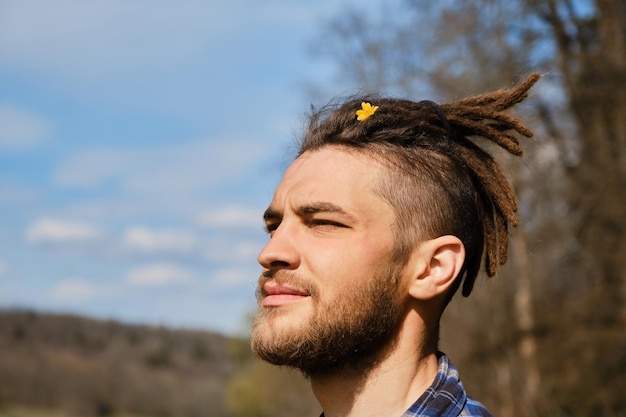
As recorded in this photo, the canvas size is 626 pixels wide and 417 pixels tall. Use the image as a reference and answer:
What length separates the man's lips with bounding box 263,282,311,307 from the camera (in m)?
2.65

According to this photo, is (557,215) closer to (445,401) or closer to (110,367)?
(445,401)

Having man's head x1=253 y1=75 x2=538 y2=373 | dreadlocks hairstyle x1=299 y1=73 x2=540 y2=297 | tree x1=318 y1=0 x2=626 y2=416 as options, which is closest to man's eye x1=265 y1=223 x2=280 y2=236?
man's head x1=253 y1=75 x2=538 y2=373

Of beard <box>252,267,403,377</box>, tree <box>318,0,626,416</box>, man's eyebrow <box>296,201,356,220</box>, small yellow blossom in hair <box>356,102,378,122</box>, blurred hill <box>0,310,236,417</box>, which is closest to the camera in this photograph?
beard <box>252,267,403,377</box>

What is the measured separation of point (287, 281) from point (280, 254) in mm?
91

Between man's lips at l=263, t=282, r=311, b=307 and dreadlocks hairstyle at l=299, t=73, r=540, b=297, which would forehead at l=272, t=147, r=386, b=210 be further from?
man's lips at l=263, t=282, r=311, b=307

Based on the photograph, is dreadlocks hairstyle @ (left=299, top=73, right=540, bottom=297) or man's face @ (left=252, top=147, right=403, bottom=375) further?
dreadlocks hairstyle @ (left=299, top=73, right=540, bottom=297)

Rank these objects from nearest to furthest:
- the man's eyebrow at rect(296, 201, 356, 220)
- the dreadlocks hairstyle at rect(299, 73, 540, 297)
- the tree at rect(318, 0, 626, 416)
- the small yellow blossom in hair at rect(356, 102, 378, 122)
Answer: the man's eyebrow at rect(296, 201, 356, 220)
the dreadlocks hairstyle at rect(299, 73, 540, 297)
the small yellow blossom in hair at rect(356, 102, 378, 122)
the tree at rect(318, 0, 626, 416)

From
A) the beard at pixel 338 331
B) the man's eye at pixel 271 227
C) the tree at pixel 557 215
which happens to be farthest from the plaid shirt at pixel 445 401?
the tree at pixel 557 215

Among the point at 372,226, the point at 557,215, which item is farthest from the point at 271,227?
the point at 557,215

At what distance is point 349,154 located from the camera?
2.89 meters

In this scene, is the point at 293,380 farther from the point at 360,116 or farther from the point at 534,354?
the point at 360,116

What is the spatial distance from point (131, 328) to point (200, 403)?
6861mm

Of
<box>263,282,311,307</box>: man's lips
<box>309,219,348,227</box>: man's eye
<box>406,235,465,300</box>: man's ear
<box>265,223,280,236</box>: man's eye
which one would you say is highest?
<box>265,223,280,236</box>: man's eye

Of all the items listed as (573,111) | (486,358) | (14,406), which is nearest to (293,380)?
(486,358)
